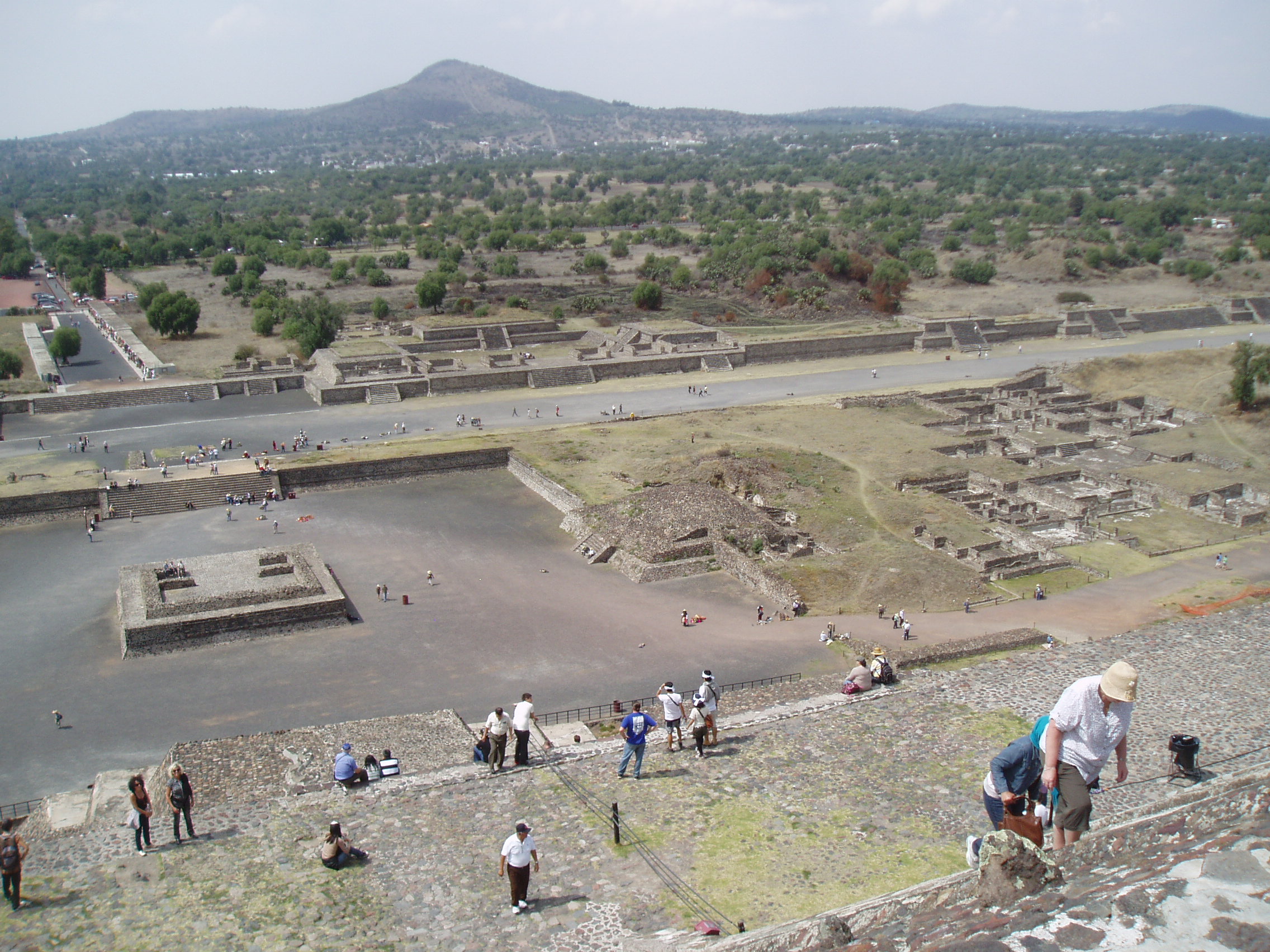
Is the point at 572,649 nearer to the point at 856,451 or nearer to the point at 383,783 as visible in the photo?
the point at 383,783

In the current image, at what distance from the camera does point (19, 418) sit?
1625 inches

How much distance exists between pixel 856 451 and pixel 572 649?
58.3ft

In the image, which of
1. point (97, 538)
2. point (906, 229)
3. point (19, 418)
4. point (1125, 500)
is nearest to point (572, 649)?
point (97, 538)

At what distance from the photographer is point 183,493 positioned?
107 ft

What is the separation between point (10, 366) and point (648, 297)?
113ft

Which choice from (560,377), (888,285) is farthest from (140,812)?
(888,285)

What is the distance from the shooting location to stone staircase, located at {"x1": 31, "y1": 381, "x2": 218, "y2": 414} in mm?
42000

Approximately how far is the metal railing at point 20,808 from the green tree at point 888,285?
58.1m

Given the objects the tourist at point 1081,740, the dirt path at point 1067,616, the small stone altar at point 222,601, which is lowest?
the dirt path at point 1067,616

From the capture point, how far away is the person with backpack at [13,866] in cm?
1026

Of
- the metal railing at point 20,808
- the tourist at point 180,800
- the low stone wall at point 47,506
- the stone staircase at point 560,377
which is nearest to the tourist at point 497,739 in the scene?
the tourist at point 180,800

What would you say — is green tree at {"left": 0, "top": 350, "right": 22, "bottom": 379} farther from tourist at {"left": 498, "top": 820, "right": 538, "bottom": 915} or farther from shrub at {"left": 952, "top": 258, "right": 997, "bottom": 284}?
shrub at {"left": 952, "top": 258, "right": 997, "bottom": 284}

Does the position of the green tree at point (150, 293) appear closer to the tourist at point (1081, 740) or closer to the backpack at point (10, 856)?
the backpack at point (10, 856)

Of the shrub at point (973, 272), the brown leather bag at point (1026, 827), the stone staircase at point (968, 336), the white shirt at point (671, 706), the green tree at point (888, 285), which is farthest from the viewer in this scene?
the shrub at point (973, 272)
